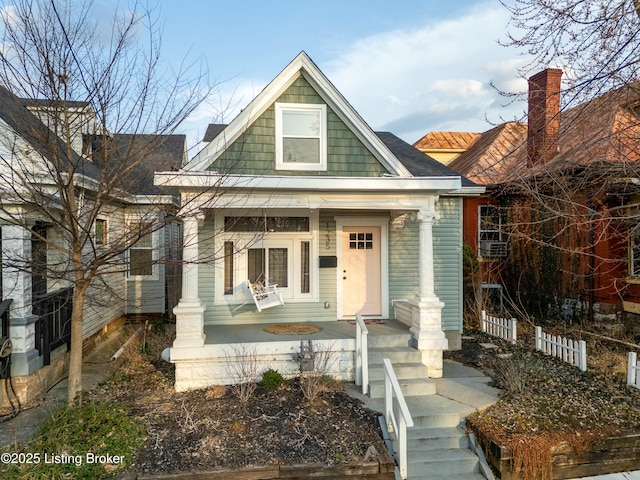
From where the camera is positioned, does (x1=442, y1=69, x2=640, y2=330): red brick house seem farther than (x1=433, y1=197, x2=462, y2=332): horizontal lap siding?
Yes

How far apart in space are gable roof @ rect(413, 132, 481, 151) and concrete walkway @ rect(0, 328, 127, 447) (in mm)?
15126

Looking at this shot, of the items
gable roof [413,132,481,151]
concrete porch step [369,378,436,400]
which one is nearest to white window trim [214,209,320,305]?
concrete porch step [369,378,436,400]

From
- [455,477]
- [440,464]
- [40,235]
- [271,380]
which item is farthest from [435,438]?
[40,235]

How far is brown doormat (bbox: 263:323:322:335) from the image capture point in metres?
7.94

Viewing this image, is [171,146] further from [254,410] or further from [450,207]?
[254,410]

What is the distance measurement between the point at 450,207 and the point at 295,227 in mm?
3607

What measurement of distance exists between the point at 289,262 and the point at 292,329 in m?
1.51

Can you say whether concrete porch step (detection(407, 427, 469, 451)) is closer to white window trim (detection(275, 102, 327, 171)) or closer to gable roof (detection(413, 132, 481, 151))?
white window trim (detection(275, 102, 327, 171))

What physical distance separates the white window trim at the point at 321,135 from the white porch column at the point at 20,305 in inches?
168

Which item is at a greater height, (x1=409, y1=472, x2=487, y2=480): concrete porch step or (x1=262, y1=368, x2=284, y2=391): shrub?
(x1=262, y1=368, x2=284, y2=391): shrub

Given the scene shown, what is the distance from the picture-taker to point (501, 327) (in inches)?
391

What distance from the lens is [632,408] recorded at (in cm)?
586

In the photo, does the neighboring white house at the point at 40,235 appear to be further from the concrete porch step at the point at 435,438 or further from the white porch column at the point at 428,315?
the white porch column at the point at 428,315

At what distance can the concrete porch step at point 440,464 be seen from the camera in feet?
16.3
